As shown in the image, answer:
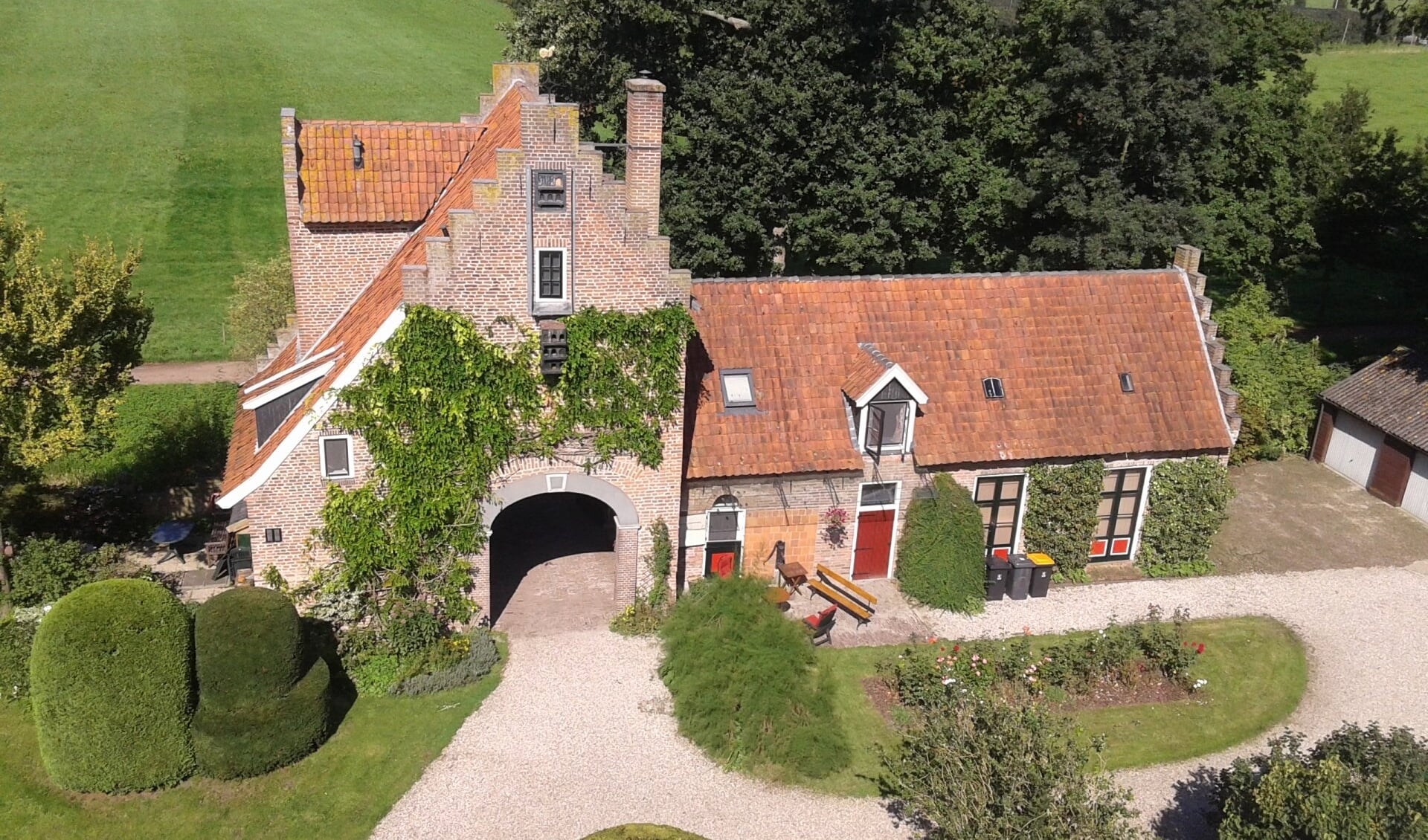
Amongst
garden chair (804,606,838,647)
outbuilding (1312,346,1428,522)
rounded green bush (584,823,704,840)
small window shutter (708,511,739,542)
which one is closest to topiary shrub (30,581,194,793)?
rounded green bush (584,823,704,840)

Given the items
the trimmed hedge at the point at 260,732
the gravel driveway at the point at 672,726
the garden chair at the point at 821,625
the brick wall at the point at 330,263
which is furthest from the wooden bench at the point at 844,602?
the brick wall at the point at 330,263

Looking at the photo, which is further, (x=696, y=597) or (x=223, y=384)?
(x=223, y=384)

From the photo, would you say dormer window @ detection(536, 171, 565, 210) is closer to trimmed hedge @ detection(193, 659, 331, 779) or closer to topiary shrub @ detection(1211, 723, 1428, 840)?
trimmed hedge @ detection(193, 659, 331, 779)

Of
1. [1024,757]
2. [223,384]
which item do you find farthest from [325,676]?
[223,384]

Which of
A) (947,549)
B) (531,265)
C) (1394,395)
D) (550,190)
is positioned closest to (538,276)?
(531,265)

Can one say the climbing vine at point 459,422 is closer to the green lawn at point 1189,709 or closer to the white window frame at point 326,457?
the white window frame at point 326,457

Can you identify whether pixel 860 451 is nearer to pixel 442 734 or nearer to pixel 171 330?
pixel 442 734
